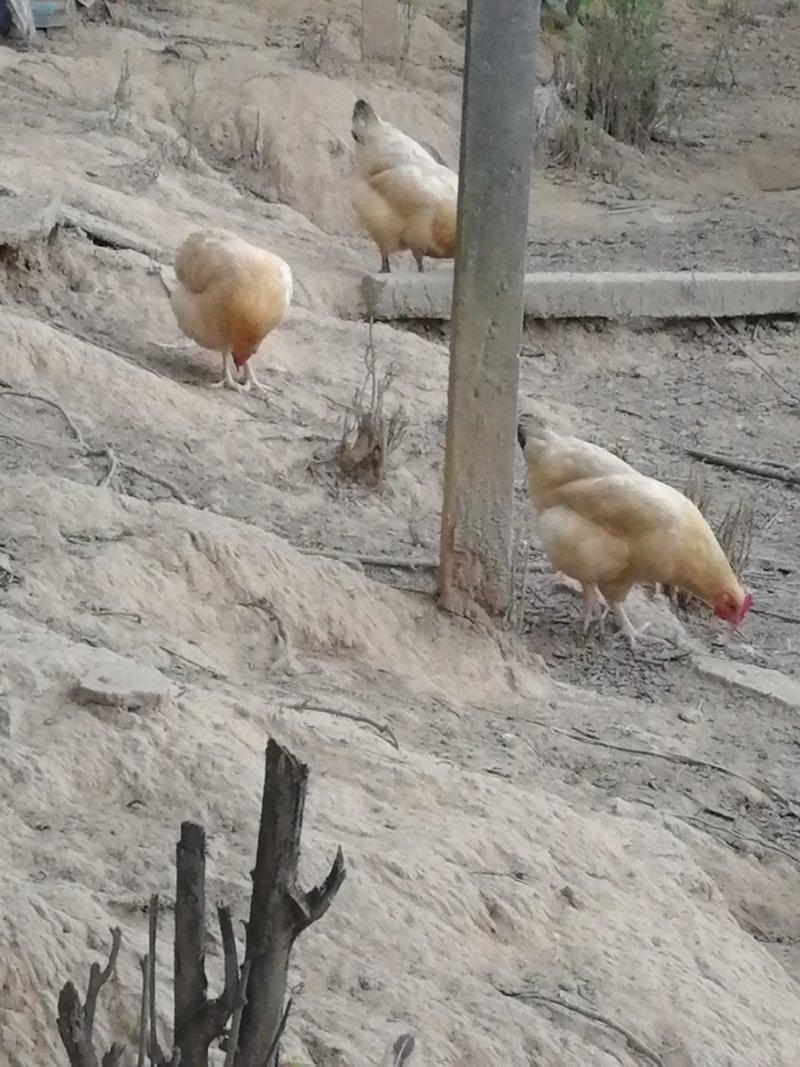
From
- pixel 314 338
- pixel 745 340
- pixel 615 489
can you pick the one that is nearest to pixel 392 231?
pixel 314 338

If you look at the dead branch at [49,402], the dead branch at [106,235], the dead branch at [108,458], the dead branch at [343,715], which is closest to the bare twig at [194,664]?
the dead branch at [343,715]

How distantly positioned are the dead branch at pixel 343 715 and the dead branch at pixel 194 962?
4.96ft

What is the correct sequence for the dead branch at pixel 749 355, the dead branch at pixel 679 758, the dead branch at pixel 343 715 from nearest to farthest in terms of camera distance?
the dead branch at pixel 343 715 → the dead branch at pixel 679 758 → the dead branch at pixel 749 355

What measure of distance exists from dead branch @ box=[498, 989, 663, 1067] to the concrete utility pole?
175 centimetres

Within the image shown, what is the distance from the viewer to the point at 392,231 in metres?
7.12

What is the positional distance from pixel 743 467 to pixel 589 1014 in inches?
157

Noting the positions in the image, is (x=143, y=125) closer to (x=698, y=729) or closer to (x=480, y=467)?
(x=480, y=467)

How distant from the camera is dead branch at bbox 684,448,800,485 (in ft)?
19.7

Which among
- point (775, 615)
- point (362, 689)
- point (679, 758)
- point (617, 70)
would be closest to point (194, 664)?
point (362, 689)

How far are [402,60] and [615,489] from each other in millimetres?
6996

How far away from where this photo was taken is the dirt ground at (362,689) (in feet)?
8.04

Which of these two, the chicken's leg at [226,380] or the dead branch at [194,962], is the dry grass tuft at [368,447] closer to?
the chicken's leg at [226,380]

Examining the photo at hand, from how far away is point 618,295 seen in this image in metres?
7.23

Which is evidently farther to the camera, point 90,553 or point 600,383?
point 600,383
